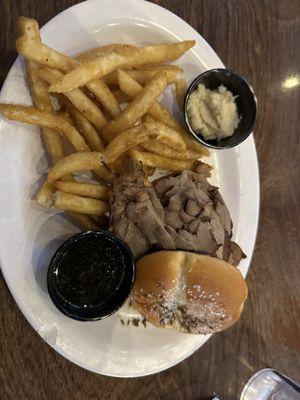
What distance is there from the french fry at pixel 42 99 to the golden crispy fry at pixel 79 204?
0.57ft

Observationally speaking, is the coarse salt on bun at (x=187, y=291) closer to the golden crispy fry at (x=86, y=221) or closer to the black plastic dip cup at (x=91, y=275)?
the black plastic dip cup at (x=91, y=275)

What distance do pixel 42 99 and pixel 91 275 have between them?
0.70 meters

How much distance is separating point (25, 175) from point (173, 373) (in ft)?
3.74

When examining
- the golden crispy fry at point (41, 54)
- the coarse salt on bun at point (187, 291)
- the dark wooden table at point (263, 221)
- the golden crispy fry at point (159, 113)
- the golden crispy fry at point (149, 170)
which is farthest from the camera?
the dark wooden table at point (263, 221)

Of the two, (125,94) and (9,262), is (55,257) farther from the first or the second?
(125,94)

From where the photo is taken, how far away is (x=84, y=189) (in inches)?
79.1

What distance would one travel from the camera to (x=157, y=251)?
1968 mm

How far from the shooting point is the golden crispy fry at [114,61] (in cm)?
185

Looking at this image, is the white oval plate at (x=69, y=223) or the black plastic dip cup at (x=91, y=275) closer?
the black plastic dip cup at (x=91, y=275)

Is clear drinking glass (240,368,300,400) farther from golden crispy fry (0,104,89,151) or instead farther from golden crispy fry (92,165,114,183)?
golden crispy fry (0,104,89,151)

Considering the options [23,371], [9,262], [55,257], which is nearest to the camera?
[55,257]

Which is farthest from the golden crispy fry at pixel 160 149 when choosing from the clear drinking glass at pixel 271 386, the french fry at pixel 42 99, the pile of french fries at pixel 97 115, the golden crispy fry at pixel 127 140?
the clear drinking glass at pixel 271 386

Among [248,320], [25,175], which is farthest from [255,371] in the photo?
[25,175]

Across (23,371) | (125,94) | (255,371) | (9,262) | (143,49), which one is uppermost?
(143,49)
